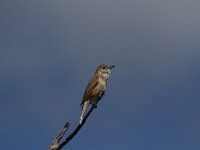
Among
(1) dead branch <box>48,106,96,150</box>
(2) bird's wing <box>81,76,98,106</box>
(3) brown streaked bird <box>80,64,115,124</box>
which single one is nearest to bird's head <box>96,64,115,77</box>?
(3) brown streaked bird <box>80,64,115,124</box>

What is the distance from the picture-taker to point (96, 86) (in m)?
13.2

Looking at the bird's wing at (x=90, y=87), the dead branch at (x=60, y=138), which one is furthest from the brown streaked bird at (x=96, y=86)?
the dead branch at (x=60, y=138)

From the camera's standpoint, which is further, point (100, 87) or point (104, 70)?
point (104, 70)

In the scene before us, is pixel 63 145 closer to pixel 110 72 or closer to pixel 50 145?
pixel 50 145

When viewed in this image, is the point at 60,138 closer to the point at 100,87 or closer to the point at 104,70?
the point at 100,87

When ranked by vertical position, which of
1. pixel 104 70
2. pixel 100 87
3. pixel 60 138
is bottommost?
pixel 60 138

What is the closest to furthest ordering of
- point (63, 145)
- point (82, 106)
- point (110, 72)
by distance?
point (63, 145) < point (82, 106) < point (110, 72)

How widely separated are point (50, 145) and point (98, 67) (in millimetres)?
6376

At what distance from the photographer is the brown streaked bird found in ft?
42.3

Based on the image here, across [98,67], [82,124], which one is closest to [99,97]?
[98,67]

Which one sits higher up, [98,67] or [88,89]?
[98,67]

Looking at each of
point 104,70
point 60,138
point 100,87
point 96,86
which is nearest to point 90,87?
point 96,86

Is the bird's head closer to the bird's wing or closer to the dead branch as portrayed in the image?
the bird's wing

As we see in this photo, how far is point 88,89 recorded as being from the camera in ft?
43.3
